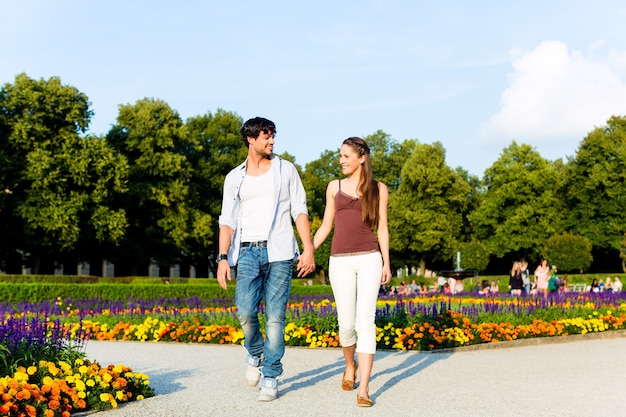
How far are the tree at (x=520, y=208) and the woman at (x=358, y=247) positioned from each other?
163 ft

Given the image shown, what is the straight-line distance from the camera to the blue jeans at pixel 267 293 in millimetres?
6008

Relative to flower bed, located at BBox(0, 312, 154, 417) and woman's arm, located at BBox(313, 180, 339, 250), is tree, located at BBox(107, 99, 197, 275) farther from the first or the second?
woman's arm, located at BBox(313, 180, 339, 250)

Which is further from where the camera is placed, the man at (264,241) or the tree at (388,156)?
the tree at (388,156)

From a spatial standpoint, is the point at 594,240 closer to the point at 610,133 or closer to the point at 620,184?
the point at 620,184

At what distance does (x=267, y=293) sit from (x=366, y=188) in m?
1.16

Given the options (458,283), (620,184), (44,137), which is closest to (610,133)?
(620,184)

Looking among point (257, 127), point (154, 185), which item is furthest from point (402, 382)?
point (154, 185)

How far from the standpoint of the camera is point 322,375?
7.64m

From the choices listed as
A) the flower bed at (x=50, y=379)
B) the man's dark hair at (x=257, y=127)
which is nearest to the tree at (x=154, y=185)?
the flower bed at (x=50, y=379)

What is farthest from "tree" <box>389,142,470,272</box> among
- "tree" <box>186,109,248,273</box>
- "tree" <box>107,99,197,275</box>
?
"tree" <box>107,99,197,275</box>

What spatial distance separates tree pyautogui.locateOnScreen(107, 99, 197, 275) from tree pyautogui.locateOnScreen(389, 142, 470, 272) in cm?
1661

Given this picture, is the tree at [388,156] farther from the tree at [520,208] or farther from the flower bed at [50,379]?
the flower bed at [50,379]

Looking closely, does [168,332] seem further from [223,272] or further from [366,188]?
[366,188]

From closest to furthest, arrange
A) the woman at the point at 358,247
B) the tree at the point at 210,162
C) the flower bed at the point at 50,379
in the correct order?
the flower bed at the point at 50,379 < the woman at the point at 358,247 < the tree at the point at 210,162
